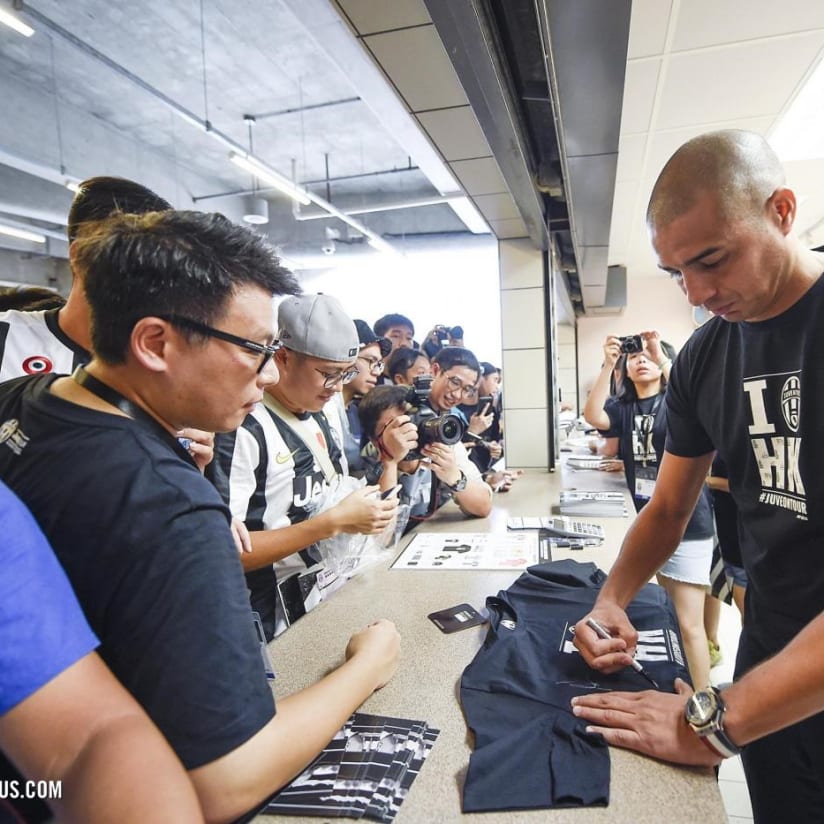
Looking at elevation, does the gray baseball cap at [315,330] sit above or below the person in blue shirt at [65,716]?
above

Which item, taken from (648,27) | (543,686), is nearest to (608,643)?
(543,686)

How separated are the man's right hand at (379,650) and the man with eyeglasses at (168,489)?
139mm

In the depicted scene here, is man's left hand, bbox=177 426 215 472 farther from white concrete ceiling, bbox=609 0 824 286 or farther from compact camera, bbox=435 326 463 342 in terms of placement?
compact camera, bbox=435 326 463 342

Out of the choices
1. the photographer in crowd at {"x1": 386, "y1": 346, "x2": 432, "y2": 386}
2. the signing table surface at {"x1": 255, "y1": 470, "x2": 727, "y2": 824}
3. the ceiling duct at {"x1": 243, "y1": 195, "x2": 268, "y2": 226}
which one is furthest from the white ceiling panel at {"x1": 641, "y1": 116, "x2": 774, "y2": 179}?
the ceiling duct at {"x1": 243, "y1": 195, "x2": 268, "y2": 226}

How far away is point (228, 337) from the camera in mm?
770

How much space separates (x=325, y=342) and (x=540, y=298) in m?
2.58

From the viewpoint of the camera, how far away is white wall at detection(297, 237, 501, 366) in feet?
29.1

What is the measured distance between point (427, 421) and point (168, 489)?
1.41 m

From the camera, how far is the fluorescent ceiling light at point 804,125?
3.08m

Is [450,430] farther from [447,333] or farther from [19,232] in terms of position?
[19,232]

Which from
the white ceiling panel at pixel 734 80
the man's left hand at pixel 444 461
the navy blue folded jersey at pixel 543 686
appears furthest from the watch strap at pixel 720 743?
the white ceiling panel at pixel 734 80

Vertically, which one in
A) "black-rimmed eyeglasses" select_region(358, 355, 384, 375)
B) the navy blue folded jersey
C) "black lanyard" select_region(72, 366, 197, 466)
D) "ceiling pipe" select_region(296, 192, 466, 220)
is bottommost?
the navy blue folded jersey

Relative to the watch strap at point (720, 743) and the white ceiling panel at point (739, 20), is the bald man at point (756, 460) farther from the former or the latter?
the white ceiling panel at point (739, 20)

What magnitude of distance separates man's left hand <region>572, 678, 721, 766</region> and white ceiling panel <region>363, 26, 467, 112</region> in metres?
1.70
